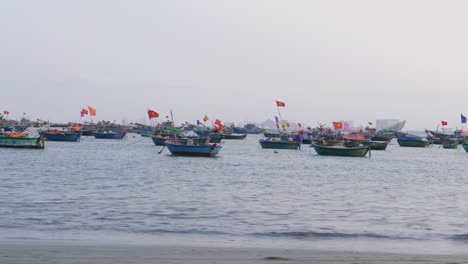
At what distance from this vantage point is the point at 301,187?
30.5 meters

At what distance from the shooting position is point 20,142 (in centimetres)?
6172

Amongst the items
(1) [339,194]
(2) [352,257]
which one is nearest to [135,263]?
(2) [352,257]

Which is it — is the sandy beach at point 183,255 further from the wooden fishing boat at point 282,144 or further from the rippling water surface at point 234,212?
the wooden fishing boat at point 282,144

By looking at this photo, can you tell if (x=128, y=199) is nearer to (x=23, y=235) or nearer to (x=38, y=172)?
(x=23, y=235)

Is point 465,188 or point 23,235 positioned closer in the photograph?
point 23,235

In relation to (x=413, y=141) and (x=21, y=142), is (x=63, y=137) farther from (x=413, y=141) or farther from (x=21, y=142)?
(x=413, y=141)

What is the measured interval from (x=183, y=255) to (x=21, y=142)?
5526 centimetres

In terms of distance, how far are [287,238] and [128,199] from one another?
31.0 feet

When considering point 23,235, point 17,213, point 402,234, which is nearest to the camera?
point 23,235

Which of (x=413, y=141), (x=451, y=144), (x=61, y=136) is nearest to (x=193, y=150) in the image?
(x=61, y=136)

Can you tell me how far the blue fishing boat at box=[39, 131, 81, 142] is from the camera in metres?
92.9

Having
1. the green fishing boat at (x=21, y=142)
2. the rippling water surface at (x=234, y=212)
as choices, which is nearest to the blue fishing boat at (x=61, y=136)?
the green fishing boat at (x=21, y=142)

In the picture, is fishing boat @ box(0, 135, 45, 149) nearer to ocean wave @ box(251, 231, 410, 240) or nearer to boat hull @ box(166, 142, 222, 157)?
boat hull @ box(166, 142, 222, 157)

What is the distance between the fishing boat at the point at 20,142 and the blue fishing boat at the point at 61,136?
30.8 m
